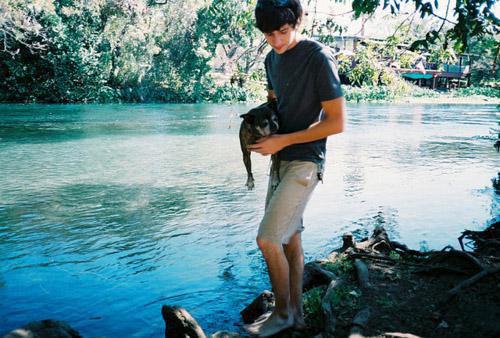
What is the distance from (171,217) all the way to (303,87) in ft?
20.2

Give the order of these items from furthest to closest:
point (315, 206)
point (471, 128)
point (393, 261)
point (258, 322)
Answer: point (471, 128)
point (315, 206)
point (393, 261)
point (258, 322)

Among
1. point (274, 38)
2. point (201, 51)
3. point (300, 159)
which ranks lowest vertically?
point (300, 159)

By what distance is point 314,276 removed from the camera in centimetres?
501

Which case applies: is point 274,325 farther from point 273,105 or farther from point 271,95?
point 271,95

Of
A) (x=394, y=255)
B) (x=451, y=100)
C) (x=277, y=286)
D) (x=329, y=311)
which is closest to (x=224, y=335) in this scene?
(x=277, y=286)

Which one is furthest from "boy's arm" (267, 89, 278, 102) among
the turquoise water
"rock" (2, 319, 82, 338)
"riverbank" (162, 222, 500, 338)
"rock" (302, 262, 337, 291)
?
"rock" (2, 319, 82, 338)

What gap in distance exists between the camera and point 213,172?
44.2 ft

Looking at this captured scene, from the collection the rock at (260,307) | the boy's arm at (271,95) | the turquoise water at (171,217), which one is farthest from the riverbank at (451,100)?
the boy's arm at (271,95)

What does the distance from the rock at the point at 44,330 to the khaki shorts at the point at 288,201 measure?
171 centimetres

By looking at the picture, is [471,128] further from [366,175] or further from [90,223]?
[90,223]

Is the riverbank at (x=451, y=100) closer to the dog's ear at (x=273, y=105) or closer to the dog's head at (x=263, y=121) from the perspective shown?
the dog's ear at (x=273, y=105)

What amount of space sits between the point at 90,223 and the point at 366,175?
755 centimetres

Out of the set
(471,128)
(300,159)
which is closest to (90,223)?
(300,159)

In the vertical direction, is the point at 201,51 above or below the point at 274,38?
above
